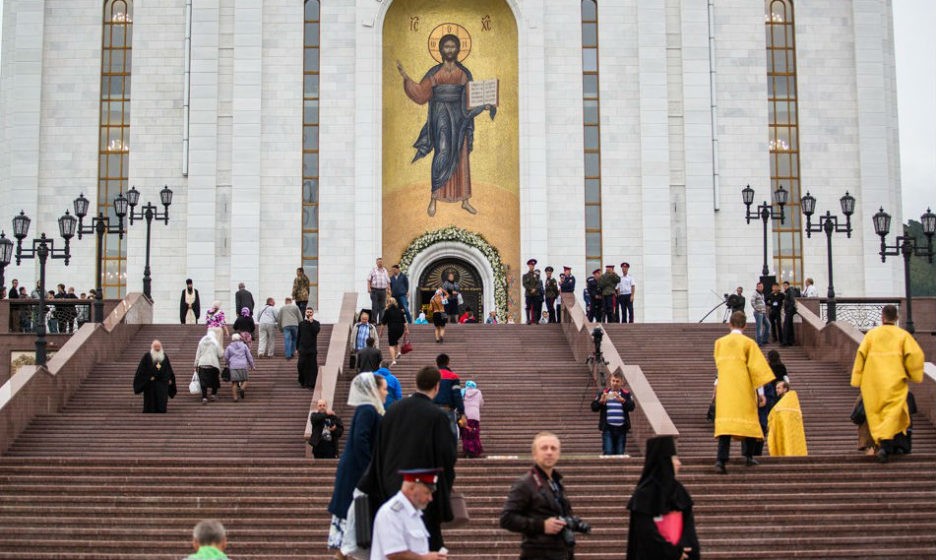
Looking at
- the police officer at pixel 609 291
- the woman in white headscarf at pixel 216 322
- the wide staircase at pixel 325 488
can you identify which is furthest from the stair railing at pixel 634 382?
the woman in white headscarf at pixel 216 322

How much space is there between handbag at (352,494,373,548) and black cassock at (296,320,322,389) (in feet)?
39.4

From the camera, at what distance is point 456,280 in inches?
1357

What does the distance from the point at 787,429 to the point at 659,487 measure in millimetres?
7462

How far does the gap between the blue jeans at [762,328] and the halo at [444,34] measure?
13726 mm

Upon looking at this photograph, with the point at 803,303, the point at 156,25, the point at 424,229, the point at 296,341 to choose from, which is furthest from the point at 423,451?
the point at 156,25

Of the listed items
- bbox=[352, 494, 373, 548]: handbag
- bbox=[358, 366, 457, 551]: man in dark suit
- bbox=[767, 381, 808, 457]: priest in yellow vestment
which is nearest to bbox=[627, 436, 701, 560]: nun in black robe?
bbox=[358, 366, 457, 551]: man in dark suit

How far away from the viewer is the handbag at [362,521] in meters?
8.99

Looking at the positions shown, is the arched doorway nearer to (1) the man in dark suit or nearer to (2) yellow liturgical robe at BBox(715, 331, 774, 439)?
(2) yellow liturgical robe at BBox(715, 331, 774, 439)

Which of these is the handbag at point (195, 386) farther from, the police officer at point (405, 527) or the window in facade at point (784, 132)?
the window in facade at point (784, 132)

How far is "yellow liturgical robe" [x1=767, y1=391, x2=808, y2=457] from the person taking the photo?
15.9 meters

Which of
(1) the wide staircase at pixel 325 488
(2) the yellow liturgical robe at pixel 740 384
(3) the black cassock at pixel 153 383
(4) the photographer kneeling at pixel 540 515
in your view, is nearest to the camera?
(4) the photographer kneeling at pixel 540 515

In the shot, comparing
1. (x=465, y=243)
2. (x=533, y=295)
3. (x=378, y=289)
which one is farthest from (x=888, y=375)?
(x=465, y=243)

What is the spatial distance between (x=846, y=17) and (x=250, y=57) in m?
15.2

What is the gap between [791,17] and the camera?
117 ft
